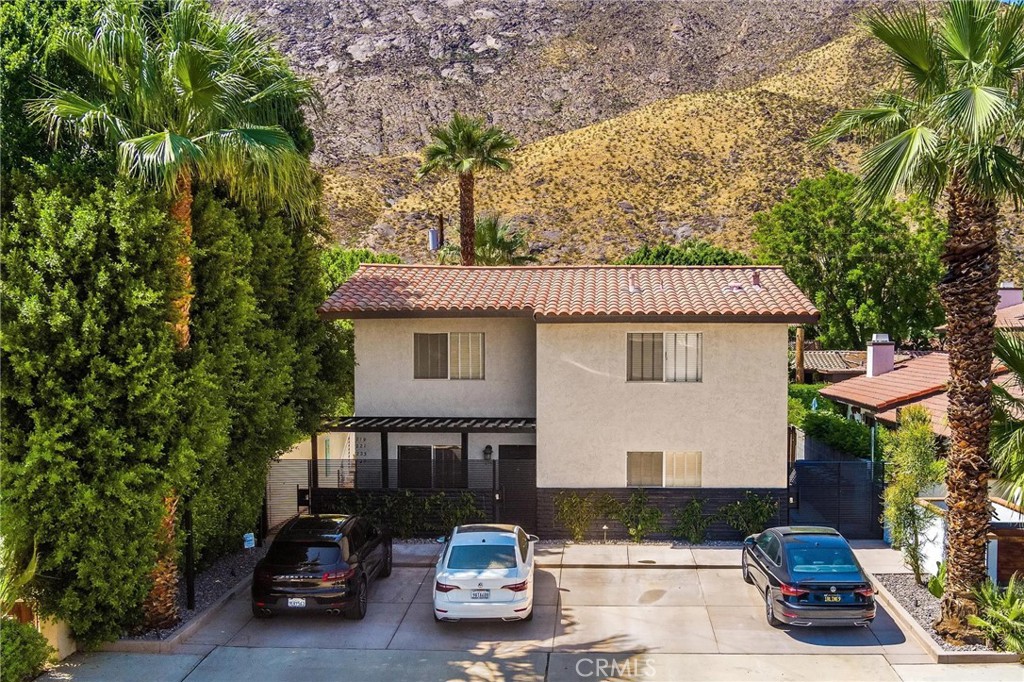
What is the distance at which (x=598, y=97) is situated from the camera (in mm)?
108312

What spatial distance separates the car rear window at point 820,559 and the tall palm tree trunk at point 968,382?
148 centimetres

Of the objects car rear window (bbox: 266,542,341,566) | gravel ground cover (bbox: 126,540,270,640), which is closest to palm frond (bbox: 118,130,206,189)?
car rear window (bbox: 266,542,341,566)

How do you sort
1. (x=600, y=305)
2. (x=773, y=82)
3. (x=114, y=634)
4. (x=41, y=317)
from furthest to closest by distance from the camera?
(x=773, y=82), (x=600, y=305), (x=114, y=634), (x=41, y=317)

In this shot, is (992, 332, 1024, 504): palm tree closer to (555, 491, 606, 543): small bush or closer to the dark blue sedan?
the dark blue sedan

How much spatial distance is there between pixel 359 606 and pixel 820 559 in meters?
7.64

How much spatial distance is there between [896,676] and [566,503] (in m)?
8.48

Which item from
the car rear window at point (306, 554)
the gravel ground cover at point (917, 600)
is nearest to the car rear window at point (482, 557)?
the car rear window at point (306, 554)

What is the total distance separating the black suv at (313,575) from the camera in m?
14.0

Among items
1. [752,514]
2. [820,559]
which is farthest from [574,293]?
[820,559]

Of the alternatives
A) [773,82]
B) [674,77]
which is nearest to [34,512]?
[773,82]

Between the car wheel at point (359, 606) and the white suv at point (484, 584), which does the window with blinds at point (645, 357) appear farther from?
the car wheel at point (359, 606)

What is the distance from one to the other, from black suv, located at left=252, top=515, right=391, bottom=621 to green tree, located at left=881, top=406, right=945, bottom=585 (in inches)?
384

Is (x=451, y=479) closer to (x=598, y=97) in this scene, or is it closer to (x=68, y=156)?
(x=68, y=156)

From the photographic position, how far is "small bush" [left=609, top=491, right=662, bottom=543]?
1920 cm
